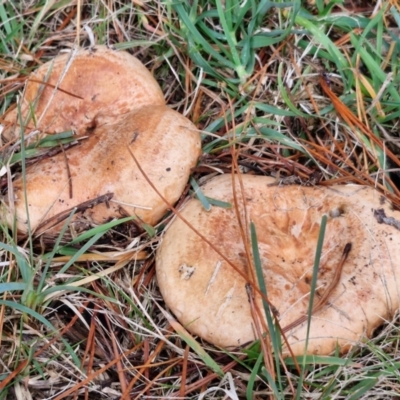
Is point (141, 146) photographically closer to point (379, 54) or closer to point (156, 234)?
point (156, 234)

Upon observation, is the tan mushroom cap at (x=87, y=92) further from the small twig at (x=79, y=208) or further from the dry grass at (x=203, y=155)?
the small twig at (x=79, y=208)

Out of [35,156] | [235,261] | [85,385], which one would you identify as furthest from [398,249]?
[35,156]

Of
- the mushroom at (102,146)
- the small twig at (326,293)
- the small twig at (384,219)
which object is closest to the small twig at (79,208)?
the mushroom at (102,146)

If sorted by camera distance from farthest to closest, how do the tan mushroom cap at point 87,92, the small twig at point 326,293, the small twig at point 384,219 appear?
the tan mushroom cap at point 87,92, the small twig at point 384,219, the small twig at point 326,293

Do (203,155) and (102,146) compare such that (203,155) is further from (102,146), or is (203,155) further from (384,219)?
(384,219)

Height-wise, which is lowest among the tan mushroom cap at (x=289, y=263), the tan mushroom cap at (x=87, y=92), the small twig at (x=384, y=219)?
the tan mushroom cap at (x=289, y=263)

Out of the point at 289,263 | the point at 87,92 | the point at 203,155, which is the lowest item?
the point at 289,263

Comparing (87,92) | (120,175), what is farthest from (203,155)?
(87,92)
